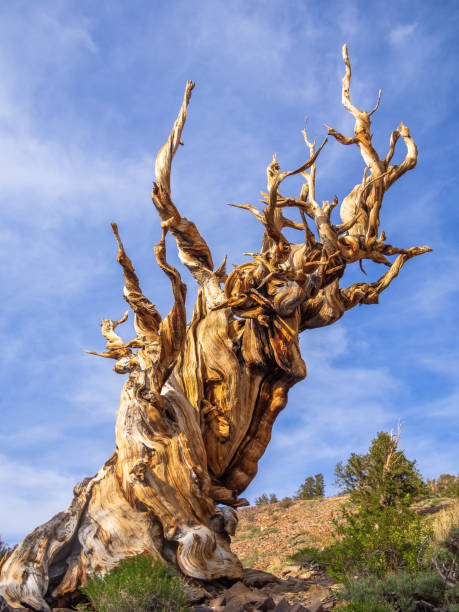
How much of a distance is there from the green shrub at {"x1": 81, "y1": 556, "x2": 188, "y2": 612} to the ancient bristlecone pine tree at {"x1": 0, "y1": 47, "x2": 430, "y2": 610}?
48.6 inches

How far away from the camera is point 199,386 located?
6945 millimetres

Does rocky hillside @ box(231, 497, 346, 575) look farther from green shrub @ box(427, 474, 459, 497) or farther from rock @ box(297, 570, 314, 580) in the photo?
green shrub @ box(427, 474, 459, 497)

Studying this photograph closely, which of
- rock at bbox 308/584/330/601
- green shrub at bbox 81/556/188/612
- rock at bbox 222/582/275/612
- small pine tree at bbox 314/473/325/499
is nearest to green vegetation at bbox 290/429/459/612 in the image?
rock at bbox 308/584/330/601

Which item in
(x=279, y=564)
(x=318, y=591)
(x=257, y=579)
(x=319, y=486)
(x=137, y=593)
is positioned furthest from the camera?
(x=319, y=486)

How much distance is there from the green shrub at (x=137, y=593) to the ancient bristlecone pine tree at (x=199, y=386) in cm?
123

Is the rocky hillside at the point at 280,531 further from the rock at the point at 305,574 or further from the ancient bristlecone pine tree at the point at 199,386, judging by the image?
the ancient bristlecone pine tree at the point at 199,386

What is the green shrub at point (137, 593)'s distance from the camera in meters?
3.95

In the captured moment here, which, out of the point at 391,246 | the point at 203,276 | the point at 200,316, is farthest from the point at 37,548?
the point at 391,246

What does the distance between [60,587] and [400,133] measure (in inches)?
343

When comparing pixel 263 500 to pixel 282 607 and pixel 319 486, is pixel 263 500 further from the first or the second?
pixel 282 607

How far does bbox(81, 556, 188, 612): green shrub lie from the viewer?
12.9ft

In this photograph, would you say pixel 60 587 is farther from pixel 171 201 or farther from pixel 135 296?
pixel 171 201

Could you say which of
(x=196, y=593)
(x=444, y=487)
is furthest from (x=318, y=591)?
(x=444, y=487)

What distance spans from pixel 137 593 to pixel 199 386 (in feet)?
10.3
